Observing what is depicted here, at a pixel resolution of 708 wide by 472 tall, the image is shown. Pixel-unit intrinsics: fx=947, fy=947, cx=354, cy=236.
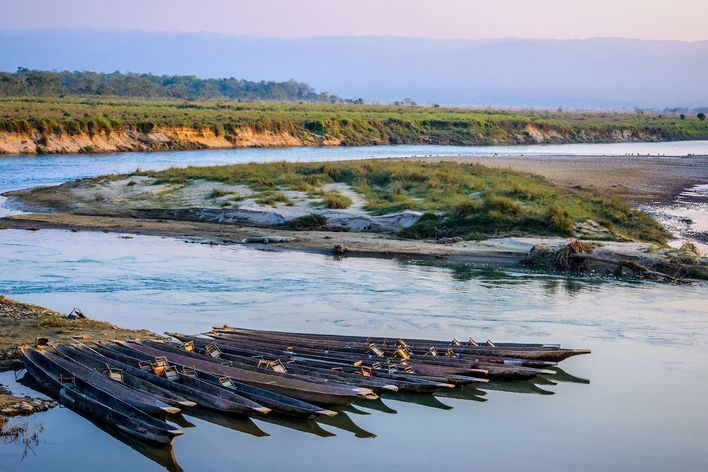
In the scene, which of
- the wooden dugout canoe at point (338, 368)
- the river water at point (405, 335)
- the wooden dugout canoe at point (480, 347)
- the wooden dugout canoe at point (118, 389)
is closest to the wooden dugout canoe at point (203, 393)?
the river water at point (405, 335)

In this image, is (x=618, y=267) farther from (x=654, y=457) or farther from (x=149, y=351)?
(x=149, y=351)

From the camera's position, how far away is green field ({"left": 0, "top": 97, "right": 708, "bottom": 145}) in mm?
70562

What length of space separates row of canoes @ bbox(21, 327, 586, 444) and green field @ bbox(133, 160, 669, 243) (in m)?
15.1

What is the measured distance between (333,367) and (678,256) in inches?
622

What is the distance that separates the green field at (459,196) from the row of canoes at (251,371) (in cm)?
1509

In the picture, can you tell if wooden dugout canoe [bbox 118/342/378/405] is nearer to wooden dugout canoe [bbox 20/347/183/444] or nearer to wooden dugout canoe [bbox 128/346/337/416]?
wooden dugout canoe [bbox 128/346/337/416]

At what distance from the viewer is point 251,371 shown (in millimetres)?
14469

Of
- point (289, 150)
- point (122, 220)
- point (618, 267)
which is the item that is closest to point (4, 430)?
point (618, 267)

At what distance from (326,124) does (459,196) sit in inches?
2184

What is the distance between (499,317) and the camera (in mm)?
21734

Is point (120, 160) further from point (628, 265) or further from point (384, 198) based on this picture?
point (628, 265)

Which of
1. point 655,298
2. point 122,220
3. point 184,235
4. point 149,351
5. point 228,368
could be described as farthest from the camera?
point 122,220

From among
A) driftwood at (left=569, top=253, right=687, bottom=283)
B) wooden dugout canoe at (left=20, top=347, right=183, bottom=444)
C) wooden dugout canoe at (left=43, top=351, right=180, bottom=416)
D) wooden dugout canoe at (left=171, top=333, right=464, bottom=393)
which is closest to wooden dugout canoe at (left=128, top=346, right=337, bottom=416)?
wooden dugout canoe at (left=171, top=333, right=464, bottom=393)

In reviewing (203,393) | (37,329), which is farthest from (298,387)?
(37,329)
